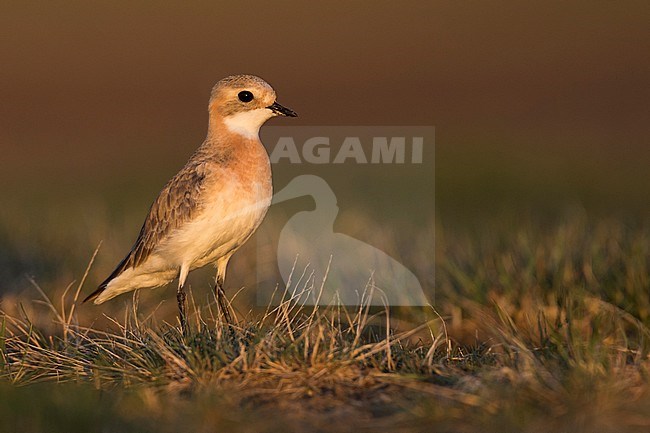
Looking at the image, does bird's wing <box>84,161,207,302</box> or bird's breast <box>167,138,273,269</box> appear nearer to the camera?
bird's breast <box>167,138,273,269</box>

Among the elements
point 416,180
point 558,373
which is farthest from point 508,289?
point 416,180

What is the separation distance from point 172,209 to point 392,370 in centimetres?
230

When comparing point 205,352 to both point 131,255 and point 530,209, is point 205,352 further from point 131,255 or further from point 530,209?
point 530,209

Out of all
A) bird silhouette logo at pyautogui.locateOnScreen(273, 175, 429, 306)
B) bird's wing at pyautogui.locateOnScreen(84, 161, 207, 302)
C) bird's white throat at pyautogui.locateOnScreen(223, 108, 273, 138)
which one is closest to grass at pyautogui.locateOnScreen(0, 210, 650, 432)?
bird silhouette logo at pyautogui.locateOnScreen(273, 175, 429, 306)

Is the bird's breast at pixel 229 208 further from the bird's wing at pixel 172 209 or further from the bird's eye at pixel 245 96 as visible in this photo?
the bird's eye at pixel 245 96

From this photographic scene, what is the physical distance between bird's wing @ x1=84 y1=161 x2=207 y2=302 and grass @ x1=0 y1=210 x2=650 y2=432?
2.92 feet

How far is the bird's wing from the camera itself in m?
6.91

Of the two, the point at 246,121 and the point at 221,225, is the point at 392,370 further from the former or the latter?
the point at 246,121

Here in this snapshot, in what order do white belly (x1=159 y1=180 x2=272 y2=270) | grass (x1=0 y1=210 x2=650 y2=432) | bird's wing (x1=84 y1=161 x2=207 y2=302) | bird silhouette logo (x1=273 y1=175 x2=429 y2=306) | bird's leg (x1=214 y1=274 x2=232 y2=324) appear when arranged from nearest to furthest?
grass (x1=0 y1=210 x2=650 y2=432) → white belly (x1=159 y1=180 x2=272 y2=270) → bird's wing (x1=84 y1=161 x2=207 y2=302) → bird's leg (x1=214 y1=274 x2=232 y2=324) → bird silhouette logo (x1=273 y1=175 x2=429 y2=306)

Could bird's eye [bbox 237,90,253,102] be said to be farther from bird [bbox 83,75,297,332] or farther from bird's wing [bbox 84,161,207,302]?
bird's wing [bbox 84,161,207,302]

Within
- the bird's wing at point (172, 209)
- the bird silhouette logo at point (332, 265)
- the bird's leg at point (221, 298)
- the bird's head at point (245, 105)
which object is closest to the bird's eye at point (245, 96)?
the bird's head at point (245, 105)

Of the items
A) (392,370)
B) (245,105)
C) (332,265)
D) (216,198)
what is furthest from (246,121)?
(392,370)

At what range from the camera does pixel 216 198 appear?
22.3ft

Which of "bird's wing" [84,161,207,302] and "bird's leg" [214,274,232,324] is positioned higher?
"bird's wing" [84,161,207,302]
